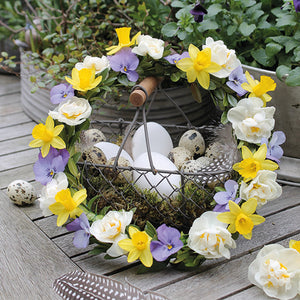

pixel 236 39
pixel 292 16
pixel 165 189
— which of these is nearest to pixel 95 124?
pixel 165 189

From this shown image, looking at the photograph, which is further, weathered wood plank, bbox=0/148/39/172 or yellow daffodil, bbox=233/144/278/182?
weathered wood plank, bbox=0/148/39/172

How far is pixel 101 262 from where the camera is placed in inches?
45.3

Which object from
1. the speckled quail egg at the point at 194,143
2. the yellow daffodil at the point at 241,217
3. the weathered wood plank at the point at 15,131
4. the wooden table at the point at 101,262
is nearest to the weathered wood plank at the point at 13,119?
the weathered wood plank at the point at 15,131

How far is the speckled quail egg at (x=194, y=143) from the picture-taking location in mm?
1349

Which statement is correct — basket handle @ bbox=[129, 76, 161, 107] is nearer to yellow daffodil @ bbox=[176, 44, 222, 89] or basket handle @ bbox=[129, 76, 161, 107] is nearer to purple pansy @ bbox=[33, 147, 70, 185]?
yellow daffodil @ bbox=[176, 44, 222, 89]

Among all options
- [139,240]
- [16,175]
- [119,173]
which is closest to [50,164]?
[119,173]

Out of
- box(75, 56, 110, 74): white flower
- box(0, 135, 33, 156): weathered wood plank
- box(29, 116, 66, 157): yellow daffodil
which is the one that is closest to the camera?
box(29, 116, 66, 157): yellow daffodil

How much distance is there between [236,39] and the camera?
1.63 m

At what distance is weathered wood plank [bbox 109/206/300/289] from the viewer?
3.55ft

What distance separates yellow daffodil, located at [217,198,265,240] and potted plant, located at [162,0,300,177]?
0.47 metres

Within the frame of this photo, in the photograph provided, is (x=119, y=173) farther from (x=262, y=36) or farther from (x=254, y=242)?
(x=262, y=36)

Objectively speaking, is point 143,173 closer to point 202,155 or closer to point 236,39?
point 202,155

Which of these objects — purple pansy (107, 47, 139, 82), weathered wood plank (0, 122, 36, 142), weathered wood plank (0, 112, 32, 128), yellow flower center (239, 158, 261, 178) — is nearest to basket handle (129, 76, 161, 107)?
purple pansy (107, 47, 139, 82)

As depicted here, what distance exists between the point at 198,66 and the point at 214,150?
251mm
